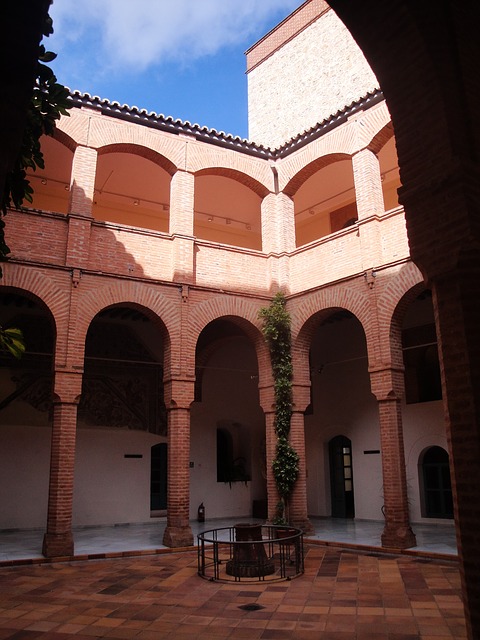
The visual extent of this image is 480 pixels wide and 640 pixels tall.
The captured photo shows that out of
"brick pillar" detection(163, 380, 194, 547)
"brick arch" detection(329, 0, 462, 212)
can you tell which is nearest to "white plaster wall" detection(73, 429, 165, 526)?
"brick pillar" detection(163, 380, 194, 547)

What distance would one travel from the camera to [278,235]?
1444cm

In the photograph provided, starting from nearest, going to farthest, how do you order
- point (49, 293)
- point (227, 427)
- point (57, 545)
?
point (57, 545) < point (49, 293) < point (227, 427)

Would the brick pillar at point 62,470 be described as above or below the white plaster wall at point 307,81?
below

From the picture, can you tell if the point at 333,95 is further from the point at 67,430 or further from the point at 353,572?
the point at 353,572

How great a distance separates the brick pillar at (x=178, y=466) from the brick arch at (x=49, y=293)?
2.45 m

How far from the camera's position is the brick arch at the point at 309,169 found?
13.6 meters

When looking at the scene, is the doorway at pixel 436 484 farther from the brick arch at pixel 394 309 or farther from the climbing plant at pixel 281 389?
the brick arch at pixel 394 309

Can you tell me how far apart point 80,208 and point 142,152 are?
88.4 inches

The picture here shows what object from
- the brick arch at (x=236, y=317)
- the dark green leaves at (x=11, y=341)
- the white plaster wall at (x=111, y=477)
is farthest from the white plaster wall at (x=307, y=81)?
the dark green leaves at (x=11, y=341)

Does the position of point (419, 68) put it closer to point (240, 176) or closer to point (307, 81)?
point (240, 176)

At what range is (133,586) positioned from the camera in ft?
27.2

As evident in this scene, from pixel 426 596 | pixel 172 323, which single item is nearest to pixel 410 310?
pixel 172 323

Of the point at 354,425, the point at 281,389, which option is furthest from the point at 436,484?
the point at 281,389

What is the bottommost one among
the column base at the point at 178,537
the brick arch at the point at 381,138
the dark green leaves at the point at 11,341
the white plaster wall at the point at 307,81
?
the column base at the point at 178,537
